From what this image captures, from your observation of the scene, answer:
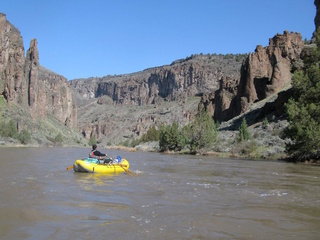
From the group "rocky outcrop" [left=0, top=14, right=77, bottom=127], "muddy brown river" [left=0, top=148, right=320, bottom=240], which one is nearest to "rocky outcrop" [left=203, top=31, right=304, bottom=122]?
"muddy brown river" [left=0, top=148, right=320, bottom=240]

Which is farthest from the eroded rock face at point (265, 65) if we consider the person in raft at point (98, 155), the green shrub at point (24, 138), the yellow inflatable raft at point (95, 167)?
the yellow inflatable raft at point (95, 167)

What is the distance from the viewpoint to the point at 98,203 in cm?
1152

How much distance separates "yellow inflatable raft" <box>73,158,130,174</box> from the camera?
67.7 feet

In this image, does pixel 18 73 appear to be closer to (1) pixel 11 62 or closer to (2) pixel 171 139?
(1) pixel 11 62

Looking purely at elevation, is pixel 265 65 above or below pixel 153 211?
above

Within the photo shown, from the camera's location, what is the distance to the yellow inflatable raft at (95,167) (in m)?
20.6

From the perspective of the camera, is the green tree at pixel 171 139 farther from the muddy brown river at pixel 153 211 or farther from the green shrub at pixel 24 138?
the muddy brown river at pixel 153 211

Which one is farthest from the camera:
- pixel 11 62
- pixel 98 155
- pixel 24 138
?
pixel 11 62

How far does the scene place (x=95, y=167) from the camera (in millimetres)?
20734

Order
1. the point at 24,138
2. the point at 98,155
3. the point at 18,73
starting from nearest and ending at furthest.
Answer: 1. the point at 98,155
2. the point at 24,138
3. the point at 18,73

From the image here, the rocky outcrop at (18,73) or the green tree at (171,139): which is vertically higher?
the rocky outcrop at (18,73)

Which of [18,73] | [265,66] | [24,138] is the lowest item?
[24,138]

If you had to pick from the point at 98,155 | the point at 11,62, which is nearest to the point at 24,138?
the point at 11,62

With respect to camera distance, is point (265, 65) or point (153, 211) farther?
point (265, 65)
